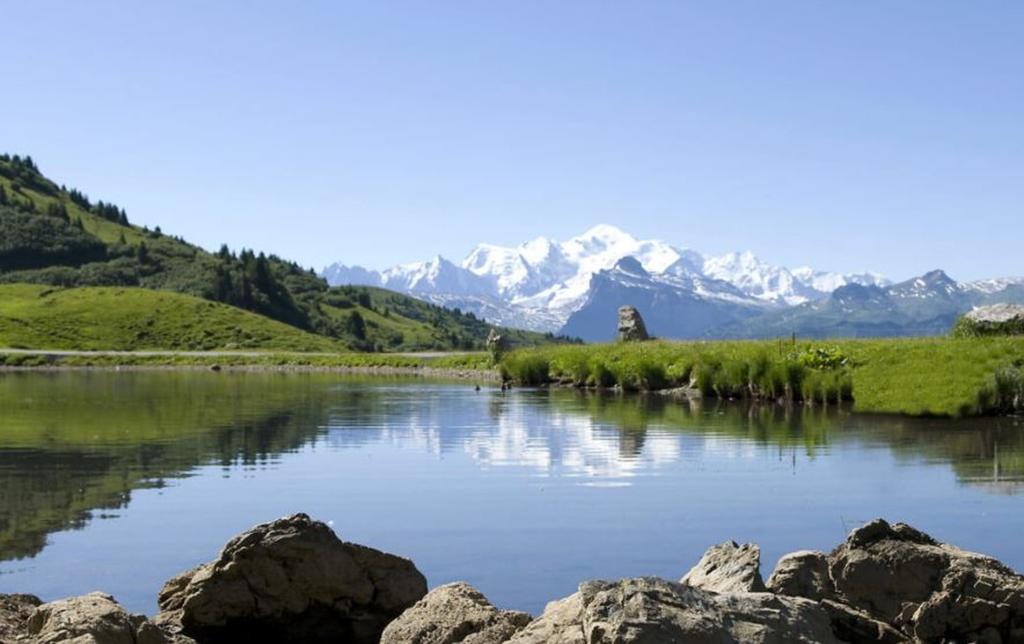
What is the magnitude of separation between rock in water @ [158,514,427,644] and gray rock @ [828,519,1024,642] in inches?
215

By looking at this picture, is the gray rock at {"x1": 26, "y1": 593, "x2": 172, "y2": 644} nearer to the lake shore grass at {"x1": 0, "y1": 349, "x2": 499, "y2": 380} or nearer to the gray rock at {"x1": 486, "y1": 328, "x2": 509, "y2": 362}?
the gray rock at {"x1": 486, "y1": 328, "x2": 509, "y2": 362}

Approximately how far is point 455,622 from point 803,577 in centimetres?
417

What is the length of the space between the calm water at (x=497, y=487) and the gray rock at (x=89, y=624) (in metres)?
3.60

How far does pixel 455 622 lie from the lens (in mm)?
12797

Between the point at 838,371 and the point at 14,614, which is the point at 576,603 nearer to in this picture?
the point at 14,614

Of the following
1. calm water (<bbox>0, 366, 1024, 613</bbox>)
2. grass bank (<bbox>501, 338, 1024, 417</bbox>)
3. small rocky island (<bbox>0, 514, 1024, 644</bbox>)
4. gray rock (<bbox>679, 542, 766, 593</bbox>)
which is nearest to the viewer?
small rocky island (<bbox>0, 514, 1024, 644</bbox>)

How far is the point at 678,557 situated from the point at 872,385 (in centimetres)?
3653

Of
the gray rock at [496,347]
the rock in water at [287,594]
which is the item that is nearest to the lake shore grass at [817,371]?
the gray rock at [496,347]

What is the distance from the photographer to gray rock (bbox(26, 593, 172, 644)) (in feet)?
38.0

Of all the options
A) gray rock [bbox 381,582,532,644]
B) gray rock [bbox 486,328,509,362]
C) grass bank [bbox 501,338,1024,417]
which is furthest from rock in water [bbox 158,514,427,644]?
gray rock [bbox 486,328,509,362]

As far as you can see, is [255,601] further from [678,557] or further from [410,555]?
[678,557]

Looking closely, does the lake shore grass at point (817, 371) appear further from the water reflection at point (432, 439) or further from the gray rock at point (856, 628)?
the gray rock at point (856, 628)

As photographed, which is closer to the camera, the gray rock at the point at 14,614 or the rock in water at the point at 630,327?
the gray rock at the point at 14,614

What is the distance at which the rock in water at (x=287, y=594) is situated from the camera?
47.5 feet
